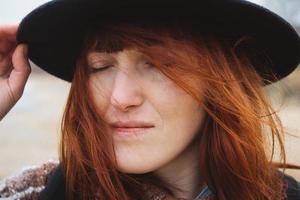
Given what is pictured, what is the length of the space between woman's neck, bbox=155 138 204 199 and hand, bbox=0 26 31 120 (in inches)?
21.4

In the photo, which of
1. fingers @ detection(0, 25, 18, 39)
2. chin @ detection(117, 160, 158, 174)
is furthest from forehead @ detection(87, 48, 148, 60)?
fingers @ detection(0, 25, 18, 39)

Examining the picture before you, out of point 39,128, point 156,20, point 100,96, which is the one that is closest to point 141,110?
point 100,96

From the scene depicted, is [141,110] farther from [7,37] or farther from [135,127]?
[7,37]

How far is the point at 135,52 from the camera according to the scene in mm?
1504

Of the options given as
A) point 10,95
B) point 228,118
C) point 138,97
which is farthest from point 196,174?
point 10,95

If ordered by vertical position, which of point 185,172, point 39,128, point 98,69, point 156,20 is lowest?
point 39,128

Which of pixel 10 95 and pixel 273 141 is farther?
pixel 10 95

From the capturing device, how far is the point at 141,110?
1.46 meters

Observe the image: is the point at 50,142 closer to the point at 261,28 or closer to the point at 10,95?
the point at 10,95

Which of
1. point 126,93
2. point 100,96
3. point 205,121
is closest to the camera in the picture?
point 126,93

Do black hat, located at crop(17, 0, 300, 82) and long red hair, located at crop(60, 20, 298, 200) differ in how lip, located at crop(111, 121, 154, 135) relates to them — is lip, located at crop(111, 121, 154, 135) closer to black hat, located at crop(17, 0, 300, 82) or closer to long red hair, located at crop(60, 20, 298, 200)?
long red hair, located at crop(60, 20, 298, 200)

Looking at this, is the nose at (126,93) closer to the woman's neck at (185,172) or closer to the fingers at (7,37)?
the woman's neck at (185,172)

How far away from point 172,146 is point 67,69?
497 millimetres

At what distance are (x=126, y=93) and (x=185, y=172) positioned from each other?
1.42 ft
